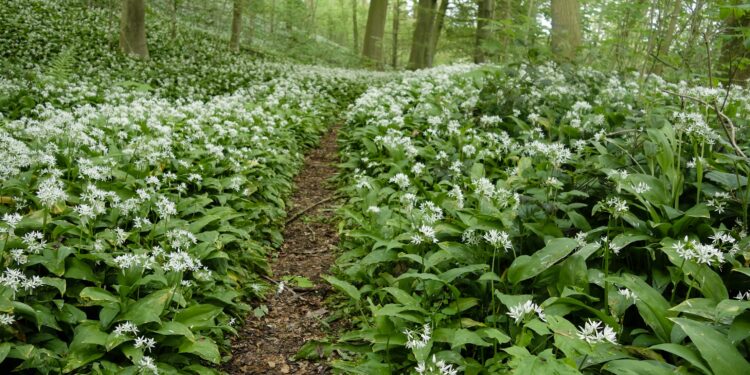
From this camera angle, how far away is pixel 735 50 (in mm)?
7070

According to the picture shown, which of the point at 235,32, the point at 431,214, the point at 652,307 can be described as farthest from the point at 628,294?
the point at 235,32

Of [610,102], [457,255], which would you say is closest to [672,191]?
[457,255]

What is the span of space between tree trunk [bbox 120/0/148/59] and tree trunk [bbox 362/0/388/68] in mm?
10580

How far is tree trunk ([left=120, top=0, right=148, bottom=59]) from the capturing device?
12.8 m

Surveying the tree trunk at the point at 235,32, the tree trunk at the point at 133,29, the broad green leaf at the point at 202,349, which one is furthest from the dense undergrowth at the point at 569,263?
the tree trunk at the point at 235,32

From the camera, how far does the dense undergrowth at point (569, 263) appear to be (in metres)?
2.33

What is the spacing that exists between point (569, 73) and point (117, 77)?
31.4 feet

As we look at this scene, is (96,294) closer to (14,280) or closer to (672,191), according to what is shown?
(14,280)

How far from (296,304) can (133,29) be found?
12.1 m

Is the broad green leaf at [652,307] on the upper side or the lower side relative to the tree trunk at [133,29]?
lower

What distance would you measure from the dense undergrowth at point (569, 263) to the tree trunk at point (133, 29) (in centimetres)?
1080

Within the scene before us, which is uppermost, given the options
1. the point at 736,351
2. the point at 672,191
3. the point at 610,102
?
the point at 610,102

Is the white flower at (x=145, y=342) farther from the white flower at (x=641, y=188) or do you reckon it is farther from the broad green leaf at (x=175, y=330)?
the white flower at (x=641, y=188)

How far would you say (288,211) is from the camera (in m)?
6.27
